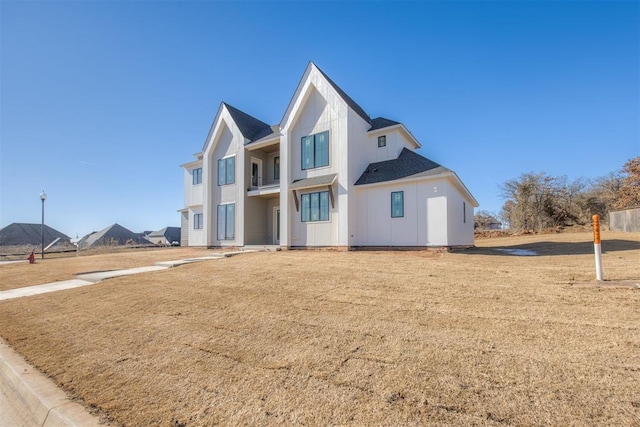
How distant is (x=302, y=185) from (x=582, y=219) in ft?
107

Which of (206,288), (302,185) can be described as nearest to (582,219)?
(302,185)

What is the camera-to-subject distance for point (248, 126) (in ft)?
68.2

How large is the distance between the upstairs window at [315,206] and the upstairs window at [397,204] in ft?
11.3

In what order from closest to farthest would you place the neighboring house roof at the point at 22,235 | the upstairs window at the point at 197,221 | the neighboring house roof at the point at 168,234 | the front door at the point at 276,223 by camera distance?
the front door at the point at 276,223 < the upstairs window at the point at 197,221 < the neighboring house roof at the point at 22,235 < the neighboring house roof at the point at 168,234

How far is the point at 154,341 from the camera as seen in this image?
4203 mm

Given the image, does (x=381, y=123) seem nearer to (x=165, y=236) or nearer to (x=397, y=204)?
(x=397, y=204)

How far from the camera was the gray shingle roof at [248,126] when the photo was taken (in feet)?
65.2

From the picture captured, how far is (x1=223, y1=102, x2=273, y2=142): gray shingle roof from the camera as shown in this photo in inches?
782

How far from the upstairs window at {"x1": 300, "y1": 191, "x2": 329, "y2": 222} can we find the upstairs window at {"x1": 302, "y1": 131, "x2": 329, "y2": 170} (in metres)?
1.69

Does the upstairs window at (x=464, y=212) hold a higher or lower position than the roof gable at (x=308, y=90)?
lower

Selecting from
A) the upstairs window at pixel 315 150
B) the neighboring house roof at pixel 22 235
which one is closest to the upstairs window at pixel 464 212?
the upstairs window at pixel 315 150

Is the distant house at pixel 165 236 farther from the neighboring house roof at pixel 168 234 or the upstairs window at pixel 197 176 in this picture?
the upstairs window at pixel 197 176

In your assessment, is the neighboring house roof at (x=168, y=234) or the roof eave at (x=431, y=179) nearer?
the roof eave at (x=431, y=179)

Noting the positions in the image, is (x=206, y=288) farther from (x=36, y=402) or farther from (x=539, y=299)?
(x=539, y=299)
